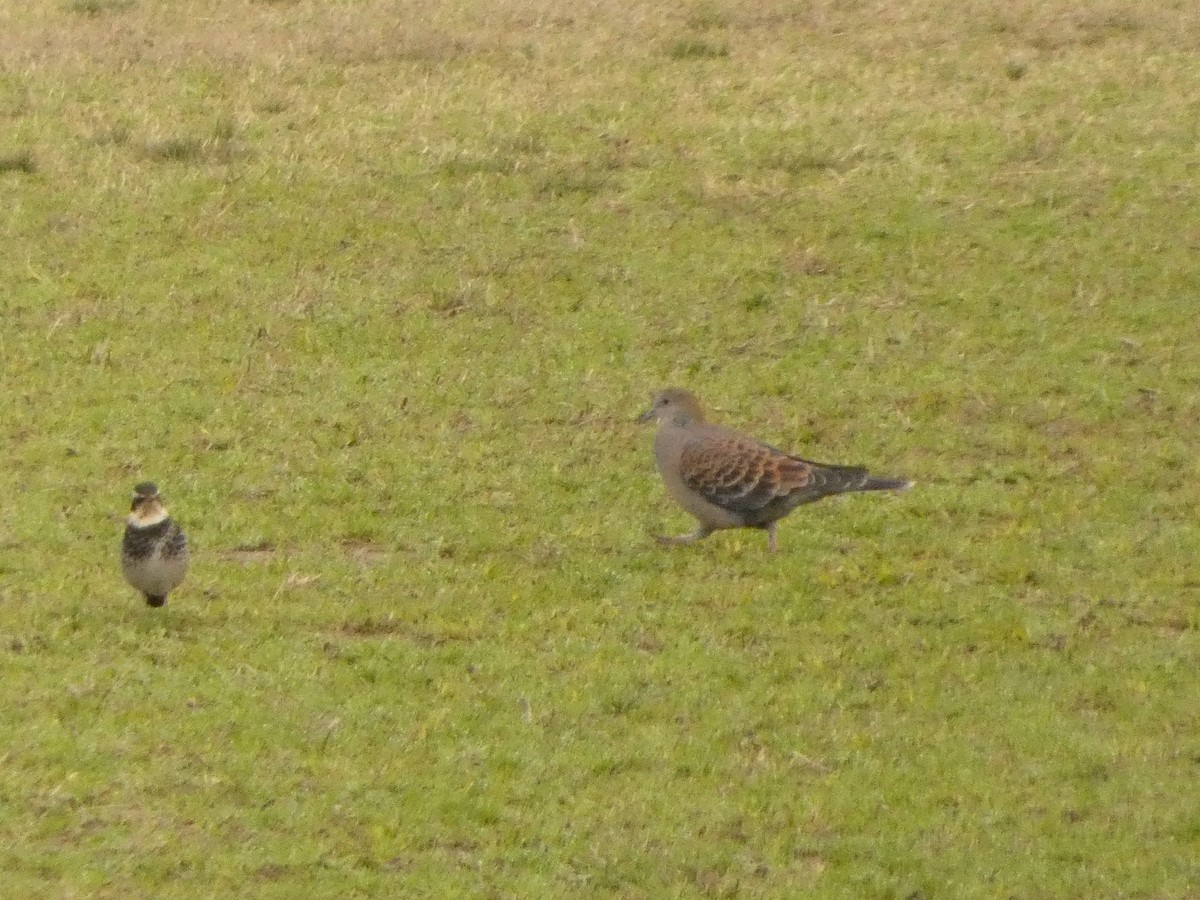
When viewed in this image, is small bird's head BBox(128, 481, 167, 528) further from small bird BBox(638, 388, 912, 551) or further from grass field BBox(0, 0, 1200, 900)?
small bird BBox(638, 388, 912, 551)

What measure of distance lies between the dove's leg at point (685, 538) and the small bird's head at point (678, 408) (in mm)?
649

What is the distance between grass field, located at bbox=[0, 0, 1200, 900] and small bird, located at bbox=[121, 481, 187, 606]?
0.81ft

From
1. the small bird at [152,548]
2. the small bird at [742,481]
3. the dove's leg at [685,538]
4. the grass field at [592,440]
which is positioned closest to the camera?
the grass field at [592,440]

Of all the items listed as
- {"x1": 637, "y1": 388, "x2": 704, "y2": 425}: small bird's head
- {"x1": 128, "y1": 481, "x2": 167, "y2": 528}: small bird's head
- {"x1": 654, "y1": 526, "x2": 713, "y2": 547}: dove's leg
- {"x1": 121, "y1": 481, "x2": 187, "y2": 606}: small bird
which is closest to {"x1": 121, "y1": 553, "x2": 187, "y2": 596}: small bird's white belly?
{"x1": 121, "y1": 481, "x2": 187, "y2": 606}: small bird

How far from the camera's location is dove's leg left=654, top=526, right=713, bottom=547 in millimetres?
10789

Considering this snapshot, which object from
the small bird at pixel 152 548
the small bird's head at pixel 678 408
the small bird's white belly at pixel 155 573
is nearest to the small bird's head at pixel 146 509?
the small bird at pixel 152 548

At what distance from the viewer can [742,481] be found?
34.6 ft

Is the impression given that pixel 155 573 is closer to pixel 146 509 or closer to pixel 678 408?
pixel 146 509

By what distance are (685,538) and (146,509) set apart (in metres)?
2.97

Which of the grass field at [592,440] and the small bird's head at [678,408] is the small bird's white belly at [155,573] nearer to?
the grass field at [592,440]

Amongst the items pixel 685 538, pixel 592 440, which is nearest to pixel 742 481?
pixel 685 538

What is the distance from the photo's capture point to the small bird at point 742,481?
34.7ft

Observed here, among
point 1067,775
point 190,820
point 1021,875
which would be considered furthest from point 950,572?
point 190,820

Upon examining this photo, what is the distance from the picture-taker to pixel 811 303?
45.0 feet
